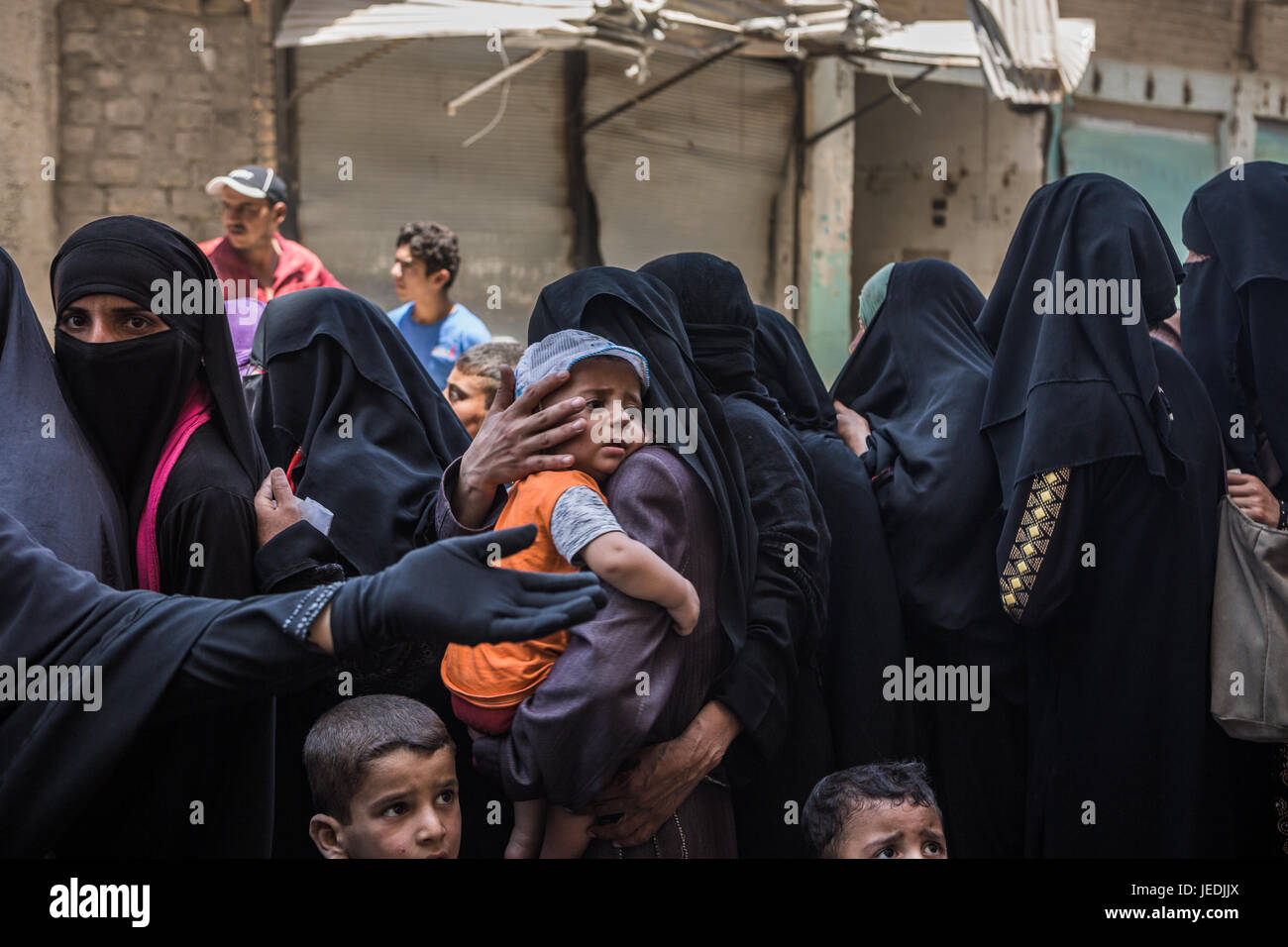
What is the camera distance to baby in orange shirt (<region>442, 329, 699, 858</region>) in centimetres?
225

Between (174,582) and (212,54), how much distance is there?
5.48 meters

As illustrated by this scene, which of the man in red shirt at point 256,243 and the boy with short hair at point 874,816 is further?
the man in red shirt at point 256,243

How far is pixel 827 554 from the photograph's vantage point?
2711 mm

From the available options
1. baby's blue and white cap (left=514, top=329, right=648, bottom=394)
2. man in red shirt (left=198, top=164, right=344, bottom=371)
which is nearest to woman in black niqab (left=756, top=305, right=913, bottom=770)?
baby's blue and white cap (left=514, top=329, right=648, bottom=394)

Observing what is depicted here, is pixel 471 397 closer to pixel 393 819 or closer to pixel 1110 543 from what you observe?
pixel 393 819

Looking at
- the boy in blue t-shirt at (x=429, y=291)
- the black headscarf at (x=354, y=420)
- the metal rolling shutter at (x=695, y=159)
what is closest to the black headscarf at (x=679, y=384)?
the black headscarf at (x=354, y=420)

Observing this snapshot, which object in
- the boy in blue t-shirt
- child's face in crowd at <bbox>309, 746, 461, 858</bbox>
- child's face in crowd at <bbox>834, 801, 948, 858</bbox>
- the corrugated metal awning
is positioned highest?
the corrugated metal awning

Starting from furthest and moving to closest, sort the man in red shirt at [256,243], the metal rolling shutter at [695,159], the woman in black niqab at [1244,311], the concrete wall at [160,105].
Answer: the metal rolling shutter at [695,159], the concrete wall at [160,105], the man in red shirt at [256,243], the woman in black niqab at [1244,311]

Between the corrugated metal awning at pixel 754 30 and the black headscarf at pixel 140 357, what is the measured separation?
4383 mm

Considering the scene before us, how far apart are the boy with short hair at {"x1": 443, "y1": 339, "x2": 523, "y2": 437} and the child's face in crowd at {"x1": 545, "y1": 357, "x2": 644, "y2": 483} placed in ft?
4.77

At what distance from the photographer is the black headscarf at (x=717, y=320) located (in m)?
2.80

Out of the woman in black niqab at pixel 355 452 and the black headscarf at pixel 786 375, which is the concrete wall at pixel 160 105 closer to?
the woman in black niqab at pixel 355 452

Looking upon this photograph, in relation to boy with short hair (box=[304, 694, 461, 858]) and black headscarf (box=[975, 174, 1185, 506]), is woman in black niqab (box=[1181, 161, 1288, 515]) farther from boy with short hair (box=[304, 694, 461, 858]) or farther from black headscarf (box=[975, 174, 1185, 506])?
boy with short hair (box=[304, 694, 461, 858])

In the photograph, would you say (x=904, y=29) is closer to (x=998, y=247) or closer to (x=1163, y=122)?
(x=998, y=247)
